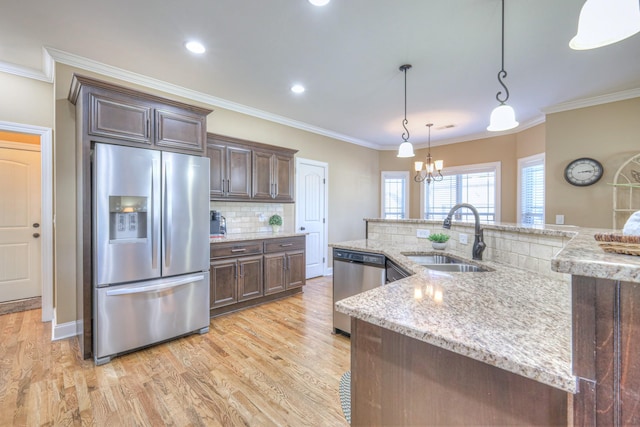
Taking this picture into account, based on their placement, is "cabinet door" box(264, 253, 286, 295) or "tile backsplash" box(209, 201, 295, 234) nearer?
"cabinet door" box(264, 253, 286, 295)

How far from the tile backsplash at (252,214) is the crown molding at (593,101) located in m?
4.09

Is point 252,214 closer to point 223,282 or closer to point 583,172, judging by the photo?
point 223,282

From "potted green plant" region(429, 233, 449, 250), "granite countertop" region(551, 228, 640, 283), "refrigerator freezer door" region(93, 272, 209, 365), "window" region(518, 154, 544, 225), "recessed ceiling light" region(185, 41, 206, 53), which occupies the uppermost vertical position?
"recessed ceiling light" region(185, 41, 206, 53)

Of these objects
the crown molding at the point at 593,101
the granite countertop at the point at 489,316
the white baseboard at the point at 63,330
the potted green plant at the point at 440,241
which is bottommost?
the white baseboard at the point at 63,330

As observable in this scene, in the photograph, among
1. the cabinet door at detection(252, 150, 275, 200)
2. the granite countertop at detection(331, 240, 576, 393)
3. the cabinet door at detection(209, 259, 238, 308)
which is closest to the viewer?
the granite countertop at detection(331, 240, 576, 393)

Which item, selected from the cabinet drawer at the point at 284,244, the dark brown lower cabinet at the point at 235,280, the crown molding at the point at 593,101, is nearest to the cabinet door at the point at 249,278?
the dark brown lower cabinet at the point at 235,280

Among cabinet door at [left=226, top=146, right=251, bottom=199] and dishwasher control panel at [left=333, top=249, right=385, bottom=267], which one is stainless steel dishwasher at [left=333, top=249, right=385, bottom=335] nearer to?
dishwasher control panel at [left=333, top=249, right=385, bottom=267]

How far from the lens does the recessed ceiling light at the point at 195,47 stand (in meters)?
2.52

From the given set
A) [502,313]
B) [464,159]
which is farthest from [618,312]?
[464,159]

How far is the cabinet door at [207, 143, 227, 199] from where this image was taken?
3.50m

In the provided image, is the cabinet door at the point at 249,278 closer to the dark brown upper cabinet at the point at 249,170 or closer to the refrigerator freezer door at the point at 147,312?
the refrigerator freezer door at the point at 147,312

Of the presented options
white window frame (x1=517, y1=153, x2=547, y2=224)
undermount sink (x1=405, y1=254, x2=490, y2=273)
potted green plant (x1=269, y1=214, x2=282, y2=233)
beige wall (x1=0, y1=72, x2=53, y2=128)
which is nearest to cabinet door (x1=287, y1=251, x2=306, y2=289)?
potted green plant (x1=269, y1=214, x2=282, y2=233)

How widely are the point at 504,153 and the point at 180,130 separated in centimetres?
544

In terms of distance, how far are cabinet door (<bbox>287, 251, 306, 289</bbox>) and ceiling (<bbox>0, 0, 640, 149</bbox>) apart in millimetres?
2175
